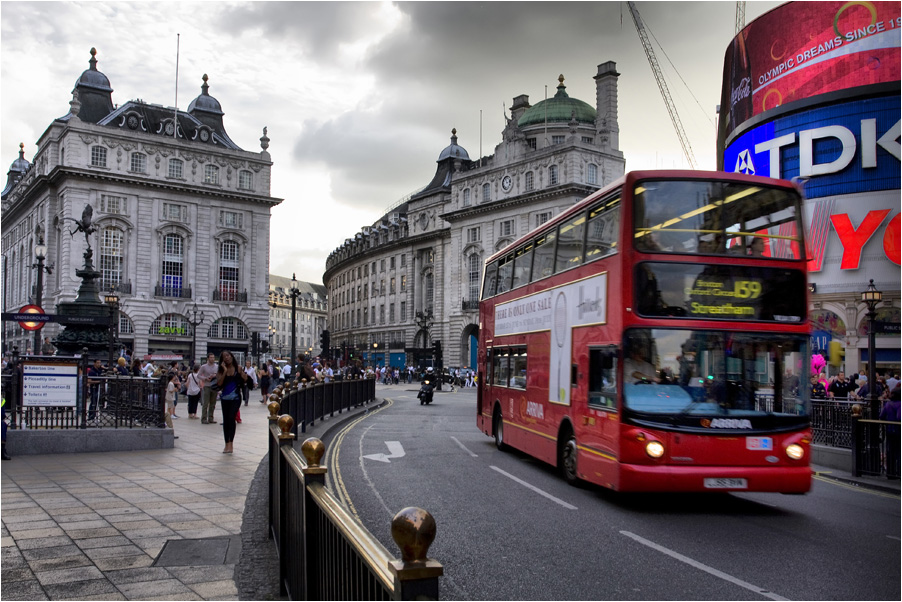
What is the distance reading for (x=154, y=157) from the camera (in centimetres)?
6994

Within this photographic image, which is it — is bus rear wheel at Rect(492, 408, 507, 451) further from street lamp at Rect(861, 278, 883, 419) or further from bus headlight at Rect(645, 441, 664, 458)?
street lamp at Rect(861, 278, 883, 419)

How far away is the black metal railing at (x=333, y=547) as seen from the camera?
2.40 meters

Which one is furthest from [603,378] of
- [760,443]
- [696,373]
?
[760,443]

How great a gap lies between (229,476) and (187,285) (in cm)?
6415

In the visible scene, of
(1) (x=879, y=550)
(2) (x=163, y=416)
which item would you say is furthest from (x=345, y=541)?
(2) (x=163, y=416)

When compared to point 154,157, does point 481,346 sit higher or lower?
lower

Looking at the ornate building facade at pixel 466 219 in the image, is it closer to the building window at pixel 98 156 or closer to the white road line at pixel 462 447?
the building window at pixel 98 156

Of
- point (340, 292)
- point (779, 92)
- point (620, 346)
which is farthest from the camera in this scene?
point (340, 292)

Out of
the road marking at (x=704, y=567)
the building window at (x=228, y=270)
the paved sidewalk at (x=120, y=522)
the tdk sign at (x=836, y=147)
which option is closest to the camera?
the paved sidewalk at (x=120, y=522)

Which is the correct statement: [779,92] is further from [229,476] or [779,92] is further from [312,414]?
[229,476]

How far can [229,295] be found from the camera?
73688 millimetres

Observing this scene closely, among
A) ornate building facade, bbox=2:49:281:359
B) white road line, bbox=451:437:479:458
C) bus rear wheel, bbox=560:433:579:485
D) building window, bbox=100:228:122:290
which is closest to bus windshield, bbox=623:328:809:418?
bus rear wheel, bbox=560:433:579:485

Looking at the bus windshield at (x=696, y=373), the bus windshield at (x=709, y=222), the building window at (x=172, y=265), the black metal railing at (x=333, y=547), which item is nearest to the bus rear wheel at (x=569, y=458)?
the bus windshield at (x=696, y=373)

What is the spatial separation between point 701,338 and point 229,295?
224 feet
